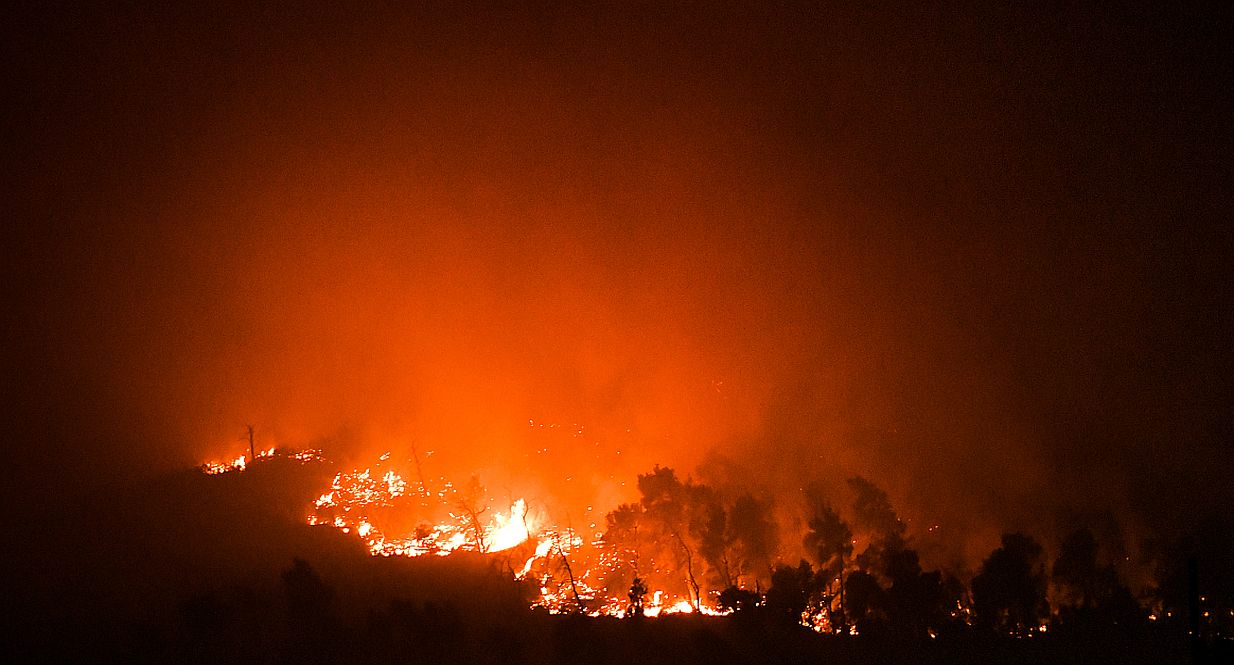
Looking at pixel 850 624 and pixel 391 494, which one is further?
pixel 391 494

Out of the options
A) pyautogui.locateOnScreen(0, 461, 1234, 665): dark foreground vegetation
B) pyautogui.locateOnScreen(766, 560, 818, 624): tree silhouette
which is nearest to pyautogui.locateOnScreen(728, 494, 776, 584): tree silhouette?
pyautogui.locateOnScreen(0, 461, 1234, 665): dark foreground vegetation

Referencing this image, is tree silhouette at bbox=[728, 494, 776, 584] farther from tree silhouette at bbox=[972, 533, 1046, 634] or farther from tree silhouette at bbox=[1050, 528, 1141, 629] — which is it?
tree silhouette at bbox=[1050, 528, 1141, 629]

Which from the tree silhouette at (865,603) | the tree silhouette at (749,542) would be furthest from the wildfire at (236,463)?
the tree silhouette at (865,603)

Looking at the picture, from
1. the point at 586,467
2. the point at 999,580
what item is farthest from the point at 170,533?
the point at 999,580

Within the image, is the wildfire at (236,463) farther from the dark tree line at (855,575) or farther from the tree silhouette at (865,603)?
the tree silhouette at (865,603)

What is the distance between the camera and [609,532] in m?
51.3

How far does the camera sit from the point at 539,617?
146 ft

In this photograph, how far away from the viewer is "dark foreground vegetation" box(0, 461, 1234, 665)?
1467 inches

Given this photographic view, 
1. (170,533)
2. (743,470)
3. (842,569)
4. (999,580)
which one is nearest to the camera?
(999,580)

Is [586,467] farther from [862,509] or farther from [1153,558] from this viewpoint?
[1153,558]

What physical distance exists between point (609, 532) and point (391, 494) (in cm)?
2081

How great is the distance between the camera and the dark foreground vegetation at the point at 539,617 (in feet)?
122

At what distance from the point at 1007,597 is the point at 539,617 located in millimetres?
23679

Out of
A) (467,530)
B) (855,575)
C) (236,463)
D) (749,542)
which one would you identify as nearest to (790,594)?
(855,575)
